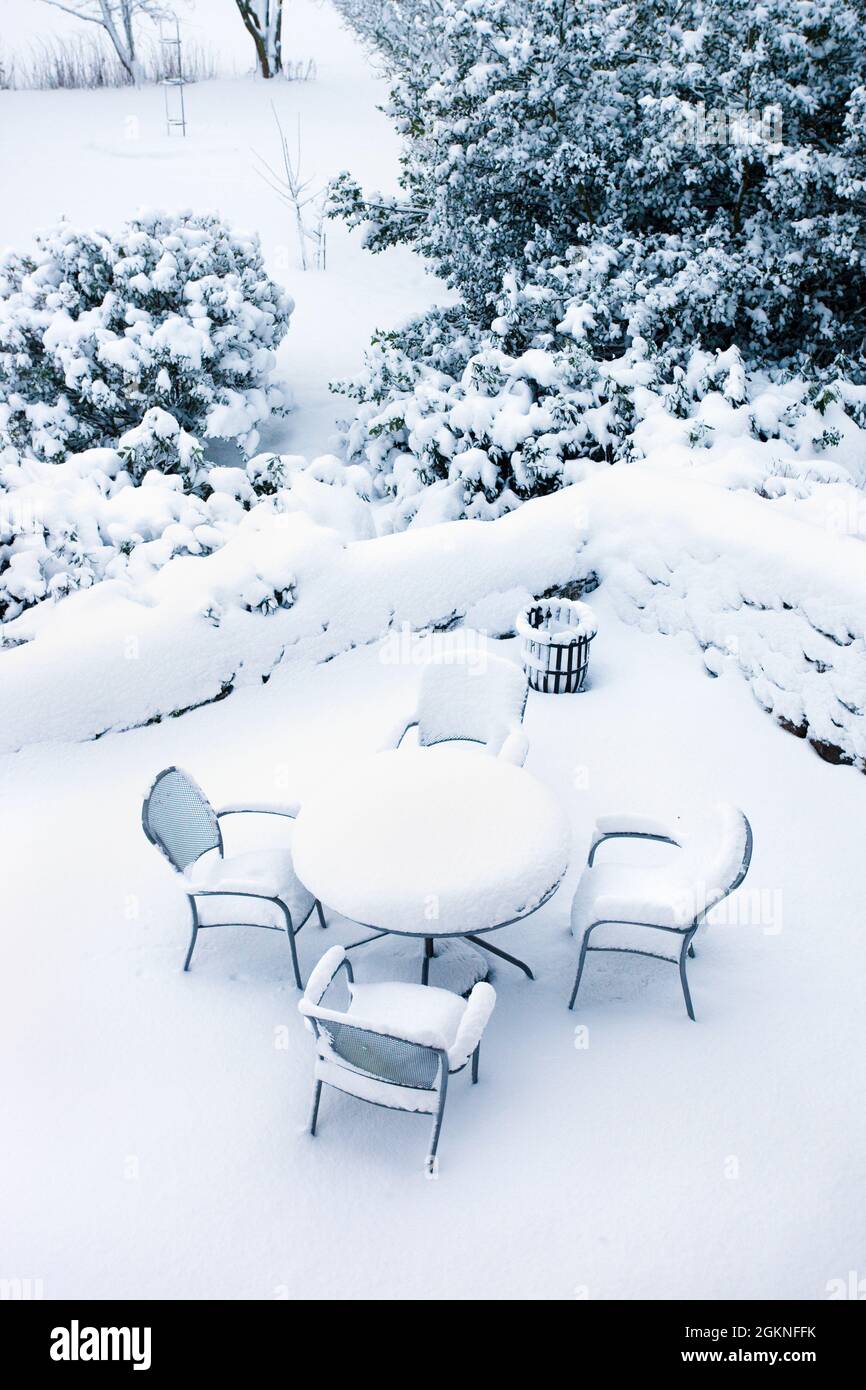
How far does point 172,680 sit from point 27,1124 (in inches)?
108

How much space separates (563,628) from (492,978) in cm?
269

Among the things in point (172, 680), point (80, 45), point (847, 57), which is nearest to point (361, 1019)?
point (172, 680)

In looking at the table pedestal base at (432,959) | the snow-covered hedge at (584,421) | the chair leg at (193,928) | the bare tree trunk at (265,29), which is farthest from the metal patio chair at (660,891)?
the bare tree trunk at (265,29)

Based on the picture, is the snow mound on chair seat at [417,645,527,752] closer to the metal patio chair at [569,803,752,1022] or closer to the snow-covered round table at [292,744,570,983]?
the snow-covered round table at [292,744,570,983]

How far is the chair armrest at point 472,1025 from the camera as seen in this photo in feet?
10.1

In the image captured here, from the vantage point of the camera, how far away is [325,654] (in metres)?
5.98

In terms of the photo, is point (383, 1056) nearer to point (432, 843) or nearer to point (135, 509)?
point (432, 843)

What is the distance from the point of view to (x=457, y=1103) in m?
3.47

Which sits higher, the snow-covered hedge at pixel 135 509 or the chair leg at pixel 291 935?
the snow-covered hedge at pixel 135 509

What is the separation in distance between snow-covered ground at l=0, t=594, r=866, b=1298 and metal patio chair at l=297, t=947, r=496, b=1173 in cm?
27

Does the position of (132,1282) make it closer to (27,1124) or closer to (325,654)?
(27,1124)

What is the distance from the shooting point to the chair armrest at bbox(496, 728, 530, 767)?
438cm

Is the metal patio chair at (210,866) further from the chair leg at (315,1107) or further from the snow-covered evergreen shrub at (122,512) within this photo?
the snow-covered evergreen shrub at (122,512)
